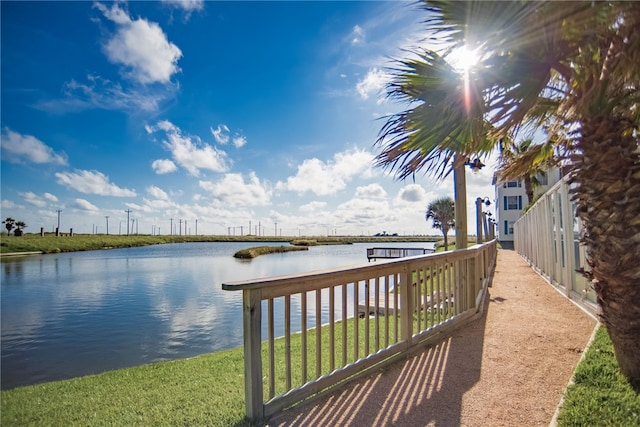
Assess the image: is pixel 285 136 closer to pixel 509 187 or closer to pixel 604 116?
pixel 604 116

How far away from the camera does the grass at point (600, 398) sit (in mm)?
2041

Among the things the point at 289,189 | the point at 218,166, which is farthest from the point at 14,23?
the point at 289,189

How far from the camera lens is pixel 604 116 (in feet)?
7.16

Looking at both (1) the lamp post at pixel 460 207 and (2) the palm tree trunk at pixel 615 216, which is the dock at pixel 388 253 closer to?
(1) the lamp post at pixel 460 207

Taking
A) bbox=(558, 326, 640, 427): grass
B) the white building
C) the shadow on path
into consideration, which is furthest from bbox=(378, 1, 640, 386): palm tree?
the white building

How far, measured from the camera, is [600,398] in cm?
227

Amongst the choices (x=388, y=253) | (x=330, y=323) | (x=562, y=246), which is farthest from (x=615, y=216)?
(x=388, y=253)

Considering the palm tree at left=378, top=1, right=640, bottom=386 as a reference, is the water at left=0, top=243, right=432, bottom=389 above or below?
below

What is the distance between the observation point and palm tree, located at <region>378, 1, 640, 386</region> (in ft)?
6.08

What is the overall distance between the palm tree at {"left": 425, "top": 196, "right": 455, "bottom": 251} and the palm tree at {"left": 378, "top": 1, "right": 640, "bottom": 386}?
118 ft

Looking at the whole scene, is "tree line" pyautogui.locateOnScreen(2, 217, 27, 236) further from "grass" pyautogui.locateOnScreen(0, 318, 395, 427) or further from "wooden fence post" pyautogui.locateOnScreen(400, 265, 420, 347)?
"wooden fence post" pyautogui.locateOnScreen(400, 265, 420, 347)

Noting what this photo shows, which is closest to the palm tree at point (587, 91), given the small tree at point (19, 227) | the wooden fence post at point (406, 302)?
the wooden fence post at point (406, 302)

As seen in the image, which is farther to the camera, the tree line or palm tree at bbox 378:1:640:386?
the tree line

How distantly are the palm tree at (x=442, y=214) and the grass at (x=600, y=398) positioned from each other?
117 ft
